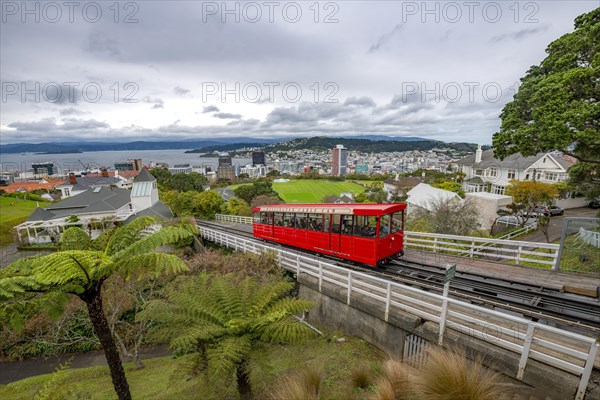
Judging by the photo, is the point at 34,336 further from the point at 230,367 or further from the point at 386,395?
the point at 386,395

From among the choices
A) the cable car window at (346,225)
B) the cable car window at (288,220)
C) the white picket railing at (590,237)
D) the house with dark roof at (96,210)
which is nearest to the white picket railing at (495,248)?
the white picket railing at (590,237)

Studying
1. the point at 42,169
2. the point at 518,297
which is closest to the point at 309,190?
the point at 518,297

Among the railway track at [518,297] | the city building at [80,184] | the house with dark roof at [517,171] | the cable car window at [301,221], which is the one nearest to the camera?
the railway track at [518,297]

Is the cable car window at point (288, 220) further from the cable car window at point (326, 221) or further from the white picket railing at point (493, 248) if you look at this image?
the white picket railing at point (493, 248)

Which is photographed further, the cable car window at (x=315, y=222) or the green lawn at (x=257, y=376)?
the cable car window at (x=315, y=222)

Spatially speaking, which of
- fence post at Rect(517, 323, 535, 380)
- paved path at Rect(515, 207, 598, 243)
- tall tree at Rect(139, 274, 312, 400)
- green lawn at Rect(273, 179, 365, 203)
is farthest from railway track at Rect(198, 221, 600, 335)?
green lawn at Rect(273, 179, 365, 203)

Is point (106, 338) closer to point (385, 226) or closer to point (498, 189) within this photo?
point (385, 226)
